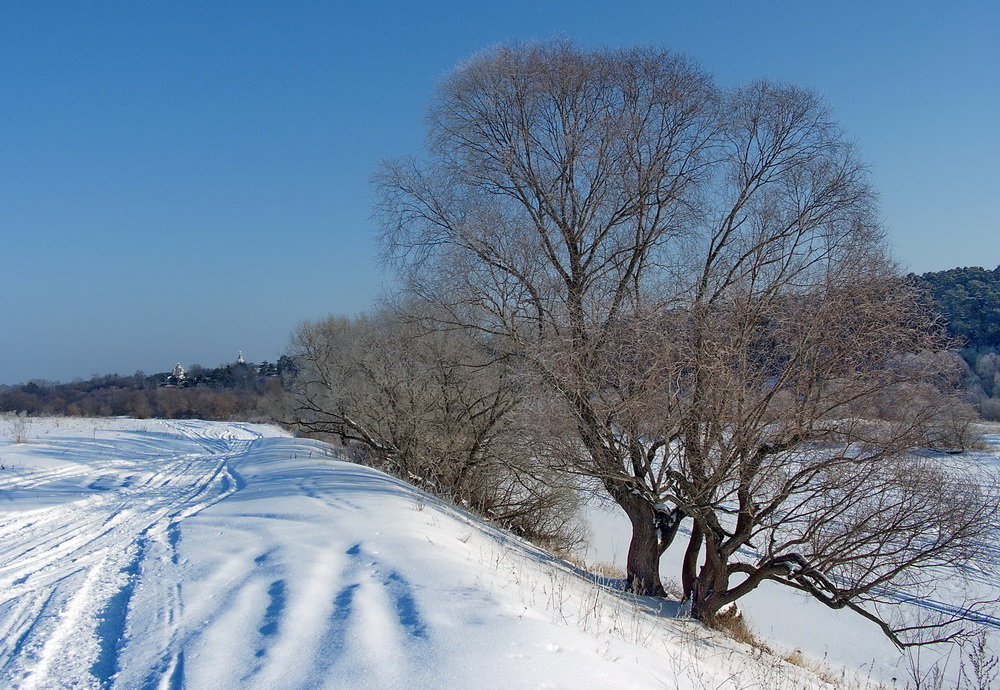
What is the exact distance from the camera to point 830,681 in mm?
7691

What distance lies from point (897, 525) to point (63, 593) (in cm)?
923

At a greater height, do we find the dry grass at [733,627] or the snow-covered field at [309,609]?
the snow-covered field at [309,609]

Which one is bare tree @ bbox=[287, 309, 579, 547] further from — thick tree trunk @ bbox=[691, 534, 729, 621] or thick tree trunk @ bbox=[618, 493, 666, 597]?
thick tree trunk @ bbox=[691, 534, 729, 621]

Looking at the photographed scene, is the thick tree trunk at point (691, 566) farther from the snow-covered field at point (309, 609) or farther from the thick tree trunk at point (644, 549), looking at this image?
the snow-covered field at point (309, 609)

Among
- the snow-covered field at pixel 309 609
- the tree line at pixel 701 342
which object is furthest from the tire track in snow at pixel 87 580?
the tree line at pixel 701 342

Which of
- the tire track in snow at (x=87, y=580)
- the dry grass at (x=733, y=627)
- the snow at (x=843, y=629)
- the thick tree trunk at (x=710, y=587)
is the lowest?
the snow at (x=843, y=629)

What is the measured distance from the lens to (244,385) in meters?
96.0

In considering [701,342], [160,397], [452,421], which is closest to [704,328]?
[701,342]

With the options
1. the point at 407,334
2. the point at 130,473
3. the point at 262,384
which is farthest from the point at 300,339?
the point at 262,384

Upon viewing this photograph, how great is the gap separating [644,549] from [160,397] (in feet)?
271

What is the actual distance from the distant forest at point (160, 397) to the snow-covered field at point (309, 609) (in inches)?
2055

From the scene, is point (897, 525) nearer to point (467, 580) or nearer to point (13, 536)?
point (467, 580)

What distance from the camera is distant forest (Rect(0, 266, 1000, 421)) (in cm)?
1205

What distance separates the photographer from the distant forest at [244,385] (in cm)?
1205
